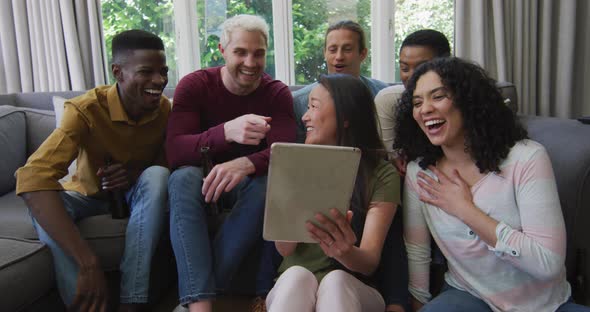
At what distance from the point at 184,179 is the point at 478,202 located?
33.5 inches

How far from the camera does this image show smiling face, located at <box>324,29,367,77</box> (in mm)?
1994

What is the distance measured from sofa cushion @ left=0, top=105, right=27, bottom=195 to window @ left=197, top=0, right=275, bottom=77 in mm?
1286

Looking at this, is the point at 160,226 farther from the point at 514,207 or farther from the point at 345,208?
the point at 514,207

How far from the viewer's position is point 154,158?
1.71 metres

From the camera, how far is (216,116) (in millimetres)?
1672

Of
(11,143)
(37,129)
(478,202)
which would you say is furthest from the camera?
(37,129)

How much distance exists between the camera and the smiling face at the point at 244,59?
1.63m

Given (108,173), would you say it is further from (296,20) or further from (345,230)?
(296,20)

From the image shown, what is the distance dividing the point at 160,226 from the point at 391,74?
2.06 m

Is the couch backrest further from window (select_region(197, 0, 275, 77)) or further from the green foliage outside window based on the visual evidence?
window (select_region(197, 0, 275, 77))

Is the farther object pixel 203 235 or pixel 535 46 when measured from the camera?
pixel 535 46

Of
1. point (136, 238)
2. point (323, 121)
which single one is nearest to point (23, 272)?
point (136, 238)

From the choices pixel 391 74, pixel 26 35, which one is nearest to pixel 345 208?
pixel 391 74

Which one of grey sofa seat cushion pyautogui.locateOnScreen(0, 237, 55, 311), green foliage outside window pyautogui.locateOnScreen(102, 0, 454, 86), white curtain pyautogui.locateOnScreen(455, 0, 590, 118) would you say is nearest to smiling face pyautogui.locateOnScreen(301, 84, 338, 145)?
grey sofa seat cushion pyautogui.locateOnScreen(0, 237, 55, 311)
